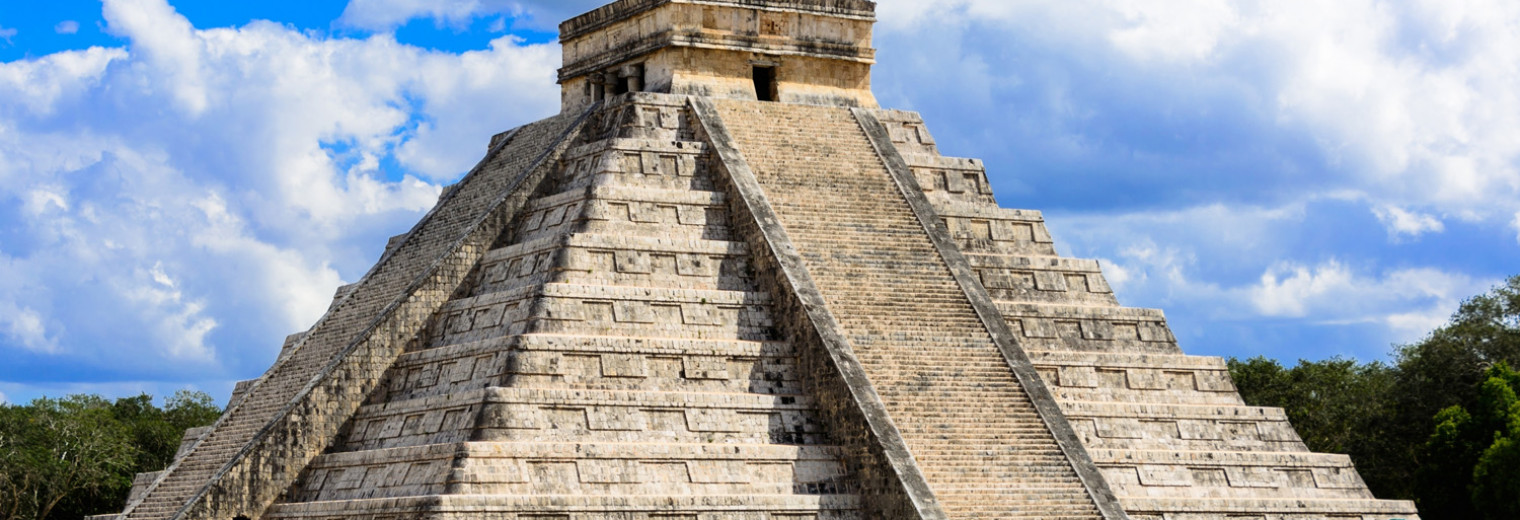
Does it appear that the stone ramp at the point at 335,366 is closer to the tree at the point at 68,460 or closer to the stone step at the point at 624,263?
the stone step at the point at 624,263

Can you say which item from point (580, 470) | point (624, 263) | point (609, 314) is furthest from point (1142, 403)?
point (580, 470)

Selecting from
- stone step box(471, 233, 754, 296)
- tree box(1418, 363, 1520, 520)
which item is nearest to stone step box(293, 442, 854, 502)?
stone step box(471, 233, 754, 296)

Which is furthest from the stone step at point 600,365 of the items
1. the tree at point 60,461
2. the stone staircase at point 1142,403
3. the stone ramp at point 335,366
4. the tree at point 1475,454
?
the tree at point 60,461

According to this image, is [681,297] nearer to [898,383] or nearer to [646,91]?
[898,383]

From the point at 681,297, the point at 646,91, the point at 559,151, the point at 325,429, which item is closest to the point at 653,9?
the point at 646,91

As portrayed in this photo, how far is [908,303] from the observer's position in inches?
909

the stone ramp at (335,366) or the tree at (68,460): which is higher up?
the tree at (68,460)

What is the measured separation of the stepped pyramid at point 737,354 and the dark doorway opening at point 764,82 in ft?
0.16

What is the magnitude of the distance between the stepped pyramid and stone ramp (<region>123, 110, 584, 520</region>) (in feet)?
0.14

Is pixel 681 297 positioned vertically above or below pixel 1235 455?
above

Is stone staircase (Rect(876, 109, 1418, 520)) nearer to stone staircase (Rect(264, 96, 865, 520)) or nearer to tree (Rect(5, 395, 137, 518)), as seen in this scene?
stone staircase (Rect(264, 96, 865, 520))

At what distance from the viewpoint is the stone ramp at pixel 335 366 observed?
21.3m

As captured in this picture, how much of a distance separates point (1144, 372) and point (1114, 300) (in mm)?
1423

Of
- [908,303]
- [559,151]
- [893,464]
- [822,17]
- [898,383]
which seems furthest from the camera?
[822,17]
